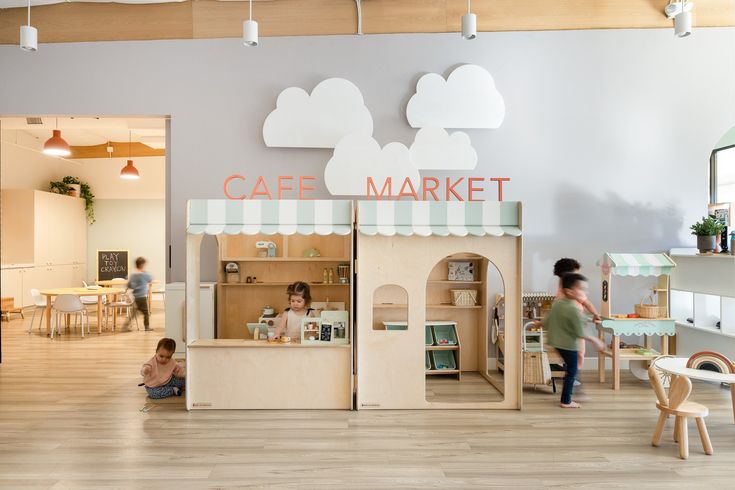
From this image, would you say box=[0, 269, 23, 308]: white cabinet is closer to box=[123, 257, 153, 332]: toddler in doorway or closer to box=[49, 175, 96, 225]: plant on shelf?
box=[49, 175, 96, 225]: plant on shelf

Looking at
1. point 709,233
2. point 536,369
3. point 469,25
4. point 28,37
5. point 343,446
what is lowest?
point 343,446

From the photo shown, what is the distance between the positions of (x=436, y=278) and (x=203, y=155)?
387 centimetres

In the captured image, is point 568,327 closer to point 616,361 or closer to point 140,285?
point 616,361

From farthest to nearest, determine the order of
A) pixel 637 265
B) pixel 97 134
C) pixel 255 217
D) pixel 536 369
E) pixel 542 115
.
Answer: pixel 97 134 < pixel 542 115 < pixel 637 265 < pixel 536 369 < pixel 255 217

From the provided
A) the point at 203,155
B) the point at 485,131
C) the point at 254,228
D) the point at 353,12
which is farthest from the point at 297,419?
the point at 353,12

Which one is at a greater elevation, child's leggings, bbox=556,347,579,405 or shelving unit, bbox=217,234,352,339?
shelving unit, bbox=217,234,352,339

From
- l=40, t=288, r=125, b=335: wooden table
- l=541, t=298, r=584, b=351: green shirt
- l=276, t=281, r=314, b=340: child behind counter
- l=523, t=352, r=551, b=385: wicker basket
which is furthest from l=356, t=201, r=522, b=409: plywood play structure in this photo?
l=40, t=288, r=125, b=335: wooden table

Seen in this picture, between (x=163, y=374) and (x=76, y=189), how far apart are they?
1139 cm

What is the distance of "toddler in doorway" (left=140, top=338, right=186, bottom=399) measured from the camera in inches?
235

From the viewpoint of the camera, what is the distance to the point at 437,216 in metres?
5.55

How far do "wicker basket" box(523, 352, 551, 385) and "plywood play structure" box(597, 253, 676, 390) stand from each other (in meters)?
0.81

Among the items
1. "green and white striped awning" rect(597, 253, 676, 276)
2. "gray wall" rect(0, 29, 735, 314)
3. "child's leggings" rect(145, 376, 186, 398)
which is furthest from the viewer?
"gray wall" rect(0, 29, 735, 314)

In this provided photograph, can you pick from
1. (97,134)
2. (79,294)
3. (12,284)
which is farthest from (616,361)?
(97,134)

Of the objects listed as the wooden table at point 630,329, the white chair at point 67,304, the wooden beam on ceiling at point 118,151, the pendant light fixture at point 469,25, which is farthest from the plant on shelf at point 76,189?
the wooden table at point 630,329
